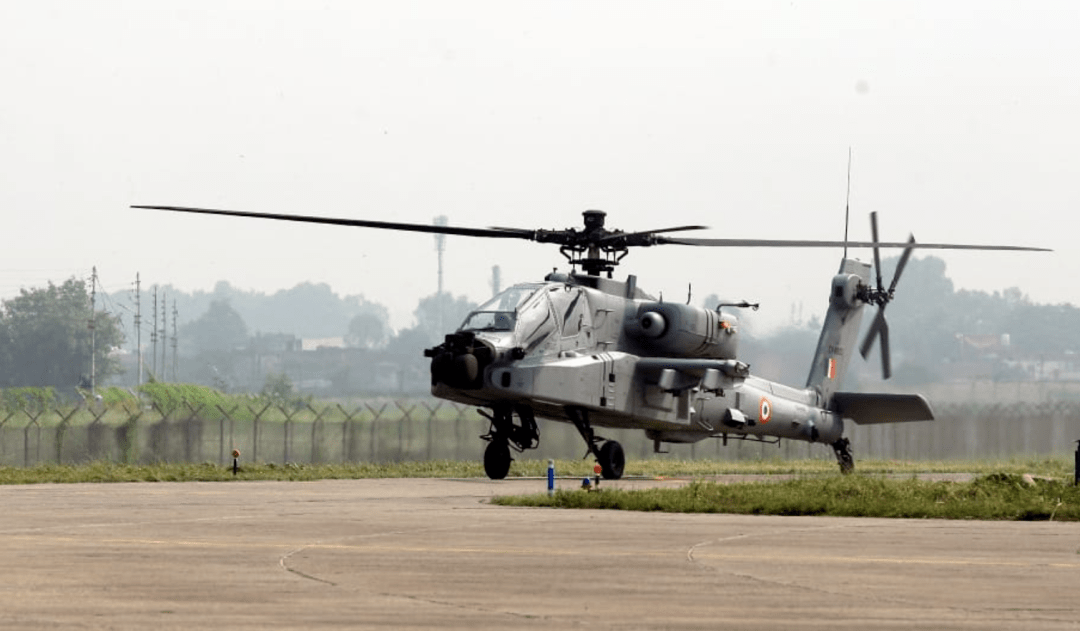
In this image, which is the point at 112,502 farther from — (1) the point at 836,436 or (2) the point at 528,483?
(1) the point at 836,436

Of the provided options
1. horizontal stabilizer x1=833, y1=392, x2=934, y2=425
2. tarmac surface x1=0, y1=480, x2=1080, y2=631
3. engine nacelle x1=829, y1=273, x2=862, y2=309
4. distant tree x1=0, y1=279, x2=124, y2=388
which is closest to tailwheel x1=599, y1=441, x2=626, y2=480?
horizontal stabilizer x1=833, y1=392, x2=934, y2=425

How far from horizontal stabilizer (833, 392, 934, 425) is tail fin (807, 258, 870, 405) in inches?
→ 17.8

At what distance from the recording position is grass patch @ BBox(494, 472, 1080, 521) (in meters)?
22.4

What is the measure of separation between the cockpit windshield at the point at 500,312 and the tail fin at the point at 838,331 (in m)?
12.6

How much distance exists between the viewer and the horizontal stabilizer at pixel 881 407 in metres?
42.1

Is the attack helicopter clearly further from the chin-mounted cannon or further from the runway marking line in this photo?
the runway marking line

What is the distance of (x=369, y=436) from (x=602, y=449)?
16.7m

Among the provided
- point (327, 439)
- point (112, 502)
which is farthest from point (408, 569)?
point (327, 439)

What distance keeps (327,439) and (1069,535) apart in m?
33.9

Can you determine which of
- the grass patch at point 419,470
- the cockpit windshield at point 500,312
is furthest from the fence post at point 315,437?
the cockpit windshield at point 500,312

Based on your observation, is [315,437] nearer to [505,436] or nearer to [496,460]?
[496,460]

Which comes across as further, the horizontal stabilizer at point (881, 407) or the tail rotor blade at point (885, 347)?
the tail rotor blade at point (885, 347)

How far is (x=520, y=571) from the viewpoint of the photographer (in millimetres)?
14875

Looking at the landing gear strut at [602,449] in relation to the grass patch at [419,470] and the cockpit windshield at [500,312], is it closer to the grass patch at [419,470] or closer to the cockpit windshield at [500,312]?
the cockpit windshield at [500,312]
